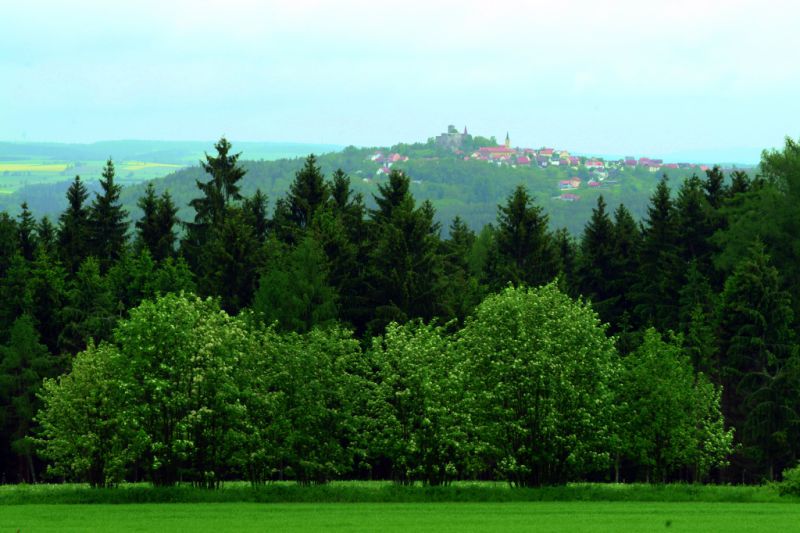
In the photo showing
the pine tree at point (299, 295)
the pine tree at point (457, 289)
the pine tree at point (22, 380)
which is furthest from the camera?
the pine tree at point (22, 380)

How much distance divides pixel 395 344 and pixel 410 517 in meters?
14.0

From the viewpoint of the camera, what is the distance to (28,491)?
55.6 meters

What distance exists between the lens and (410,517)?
46.8m

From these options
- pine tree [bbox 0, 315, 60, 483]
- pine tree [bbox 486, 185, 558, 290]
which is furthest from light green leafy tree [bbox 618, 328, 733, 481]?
pine tree [bbox 0, 315, 60, 483]

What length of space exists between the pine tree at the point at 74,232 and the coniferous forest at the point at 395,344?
253 millimetres

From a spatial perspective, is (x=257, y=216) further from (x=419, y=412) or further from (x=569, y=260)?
(x=419, y=412)

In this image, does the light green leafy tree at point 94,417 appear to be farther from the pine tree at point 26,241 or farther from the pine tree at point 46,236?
the pine tree at point 26,241

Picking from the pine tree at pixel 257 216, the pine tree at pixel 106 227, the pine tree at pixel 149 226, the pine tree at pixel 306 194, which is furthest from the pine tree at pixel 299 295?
the pine tree at pixel 106 227

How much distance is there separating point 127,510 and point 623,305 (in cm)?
5469

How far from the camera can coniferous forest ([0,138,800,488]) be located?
5753 cm

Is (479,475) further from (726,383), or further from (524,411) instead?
(524,411)

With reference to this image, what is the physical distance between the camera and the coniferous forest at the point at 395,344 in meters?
57.5

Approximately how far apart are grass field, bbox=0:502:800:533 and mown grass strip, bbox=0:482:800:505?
5.70 feet

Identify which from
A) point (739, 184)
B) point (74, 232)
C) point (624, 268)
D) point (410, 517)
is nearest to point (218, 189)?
point (74, 232)
